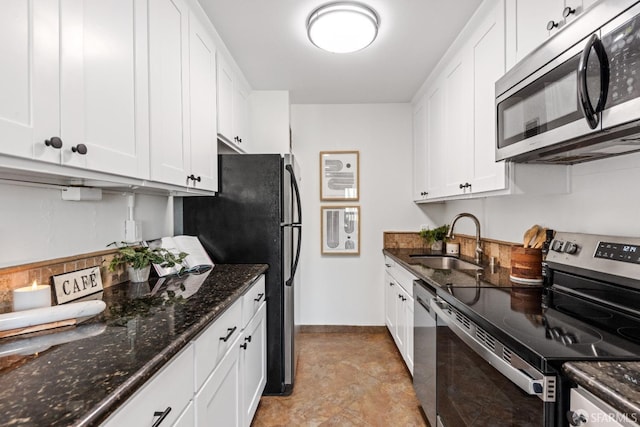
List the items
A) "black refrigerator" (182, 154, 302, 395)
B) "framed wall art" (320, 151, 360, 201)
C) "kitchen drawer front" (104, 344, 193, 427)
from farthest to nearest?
"framed wall art" (320, 151, 360, 201) → "black refrigerator" (182, 154, 302, 395) → "kitchen drawer front" (104, 344, 193, 427)

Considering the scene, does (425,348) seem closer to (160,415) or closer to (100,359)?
(160,415)

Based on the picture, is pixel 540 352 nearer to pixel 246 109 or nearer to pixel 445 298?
pixel 445 298

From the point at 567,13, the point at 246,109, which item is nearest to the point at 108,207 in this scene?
the point at 246,109

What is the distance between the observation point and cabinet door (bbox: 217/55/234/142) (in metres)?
2.22

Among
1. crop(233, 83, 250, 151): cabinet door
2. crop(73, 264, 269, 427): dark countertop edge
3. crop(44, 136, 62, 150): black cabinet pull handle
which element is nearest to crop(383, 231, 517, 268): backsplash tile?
crop(233, 83, 250, 151): cabinet door

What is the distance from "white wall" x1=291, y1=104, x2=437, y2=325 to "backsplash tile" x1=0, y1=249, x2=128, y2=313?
211 cm

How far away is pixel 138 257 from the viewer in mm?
1621

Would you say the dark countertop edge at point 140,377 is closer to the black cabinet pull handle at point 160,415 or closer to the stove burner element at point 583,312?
the black cabinet pull handle at point 160,415

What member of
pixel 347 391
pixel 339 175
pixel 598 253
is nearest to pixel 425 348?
pixel 347 391

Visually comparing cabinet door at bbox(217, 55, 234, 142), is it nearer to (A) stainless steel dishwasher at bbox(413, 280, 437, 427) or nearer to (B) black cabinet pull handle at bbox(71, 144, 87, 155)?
(B) black cabinet pull handle at bbox(71, 144, 87, 155)

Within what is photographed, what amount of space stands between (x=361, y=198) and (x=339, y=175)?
346 mm

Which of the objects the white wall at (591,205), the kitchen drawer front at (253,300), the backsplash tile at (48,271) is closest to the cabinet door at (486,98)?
the white wall at (591,205)

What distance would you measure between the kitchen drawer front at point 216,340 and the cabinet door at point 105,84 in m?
0.67

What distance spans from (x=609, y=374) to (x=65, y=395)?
1.19m
